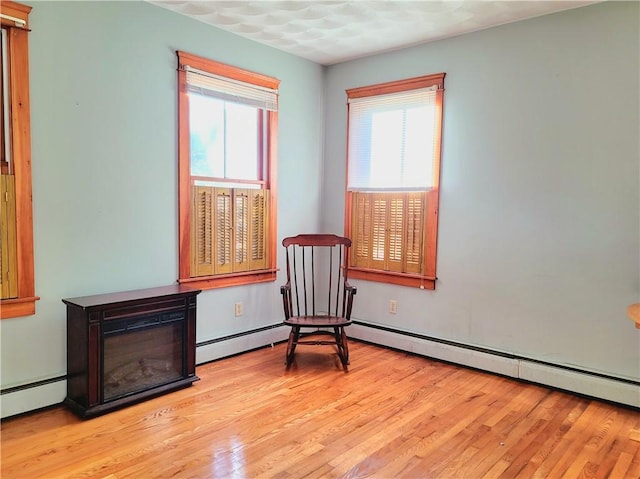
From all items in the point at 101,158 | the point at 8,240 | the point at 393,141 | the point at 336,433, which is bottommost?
the point at 336,433

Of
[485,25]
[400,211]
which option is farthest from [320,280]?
[485,25]

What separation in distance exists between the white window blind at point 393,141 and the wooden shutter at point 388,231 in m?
0.11

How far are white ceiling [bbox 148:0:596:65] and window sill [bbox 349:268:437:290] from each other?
189 cm

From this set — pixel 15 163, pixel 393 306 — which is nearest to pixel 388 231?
pixel 393 306

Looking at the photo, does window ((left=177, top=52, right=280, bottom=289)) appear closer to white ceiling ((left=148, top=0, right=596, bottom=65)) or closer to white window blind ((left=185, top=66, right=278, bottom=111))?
white window blind ((left=185, top=66, right=278, bottom=111))

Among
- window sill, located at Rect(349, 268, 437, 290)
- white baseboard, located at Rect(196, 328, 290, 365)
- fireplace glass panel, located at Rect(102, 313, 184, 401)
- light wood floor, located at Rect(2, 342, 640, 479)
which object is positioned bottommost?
light wood floor, located at Rect(2, 342, 640, 479)

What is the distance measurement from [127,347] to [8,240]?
88cm

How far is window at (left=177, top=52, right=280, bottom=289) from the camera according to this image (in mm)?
3381

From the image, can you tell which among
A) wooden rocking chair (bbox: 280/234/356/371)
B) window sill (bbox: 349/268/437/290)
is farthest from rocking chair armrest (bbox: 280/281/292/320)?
window sill (bbox: 349/268/437/290)

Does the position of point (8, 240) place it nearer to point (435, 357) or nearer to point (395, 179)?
point (395, 179)

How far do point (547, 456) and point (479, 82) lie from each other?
2.53 metres

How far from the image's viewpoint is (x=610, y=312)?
2.97 metres

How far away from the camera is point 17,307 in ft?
8.50

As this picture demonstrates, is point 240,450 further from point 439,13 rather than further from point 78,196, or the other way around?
point 439,13
